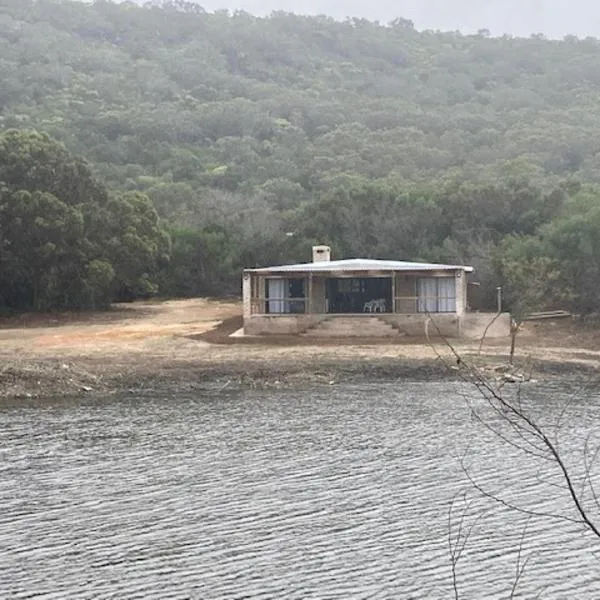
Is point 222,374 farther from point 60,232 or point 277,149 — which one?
point 277,149

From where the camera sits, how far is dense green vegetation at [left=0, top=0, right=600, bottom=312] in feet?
136

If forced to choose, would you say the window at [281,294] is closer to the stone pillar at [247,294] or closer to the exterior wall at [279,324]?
the stone pillar at [247,294]

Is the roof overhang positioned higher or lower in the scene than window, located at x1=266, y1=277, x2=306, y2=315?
higher

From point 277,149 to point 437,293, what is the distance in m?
50.5

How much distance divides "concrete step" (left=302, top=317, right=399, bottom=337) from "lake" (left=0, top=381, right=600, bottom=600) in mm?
13131

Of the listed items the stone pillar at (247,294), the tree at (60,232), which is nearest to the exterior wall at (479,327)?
the stone pillar at (247,294)

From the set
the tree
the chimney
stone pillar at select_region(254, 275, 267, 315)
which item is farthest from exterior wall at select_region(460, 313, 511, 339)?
the tree

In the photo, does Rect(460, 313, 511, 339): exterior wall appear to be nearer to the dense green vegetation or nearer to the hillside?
the dense green vegetation

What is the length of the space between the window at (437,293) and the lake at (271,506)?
1509 centimetres

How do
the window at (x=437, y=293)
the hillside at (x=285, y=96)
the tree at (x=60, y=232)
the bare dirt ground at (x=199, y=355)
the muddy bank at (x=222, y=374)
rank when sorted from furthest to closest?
the hillside at (x=285, y=96) < the tree at (x=60, y=232) < the window at (x=437, y=293) < the bare dirt ground at (x=199, y=355) < the muddy bank at (x=222, y=374)

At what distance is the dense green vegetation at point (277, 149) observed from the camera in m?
41.3

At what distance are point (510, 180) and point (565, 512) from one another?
40.2 m

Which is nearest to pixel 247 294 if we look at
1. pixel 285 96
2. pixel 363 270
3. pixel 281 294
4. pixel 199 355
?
pixel 281 294

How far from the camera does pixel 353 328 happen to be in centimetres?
3409
